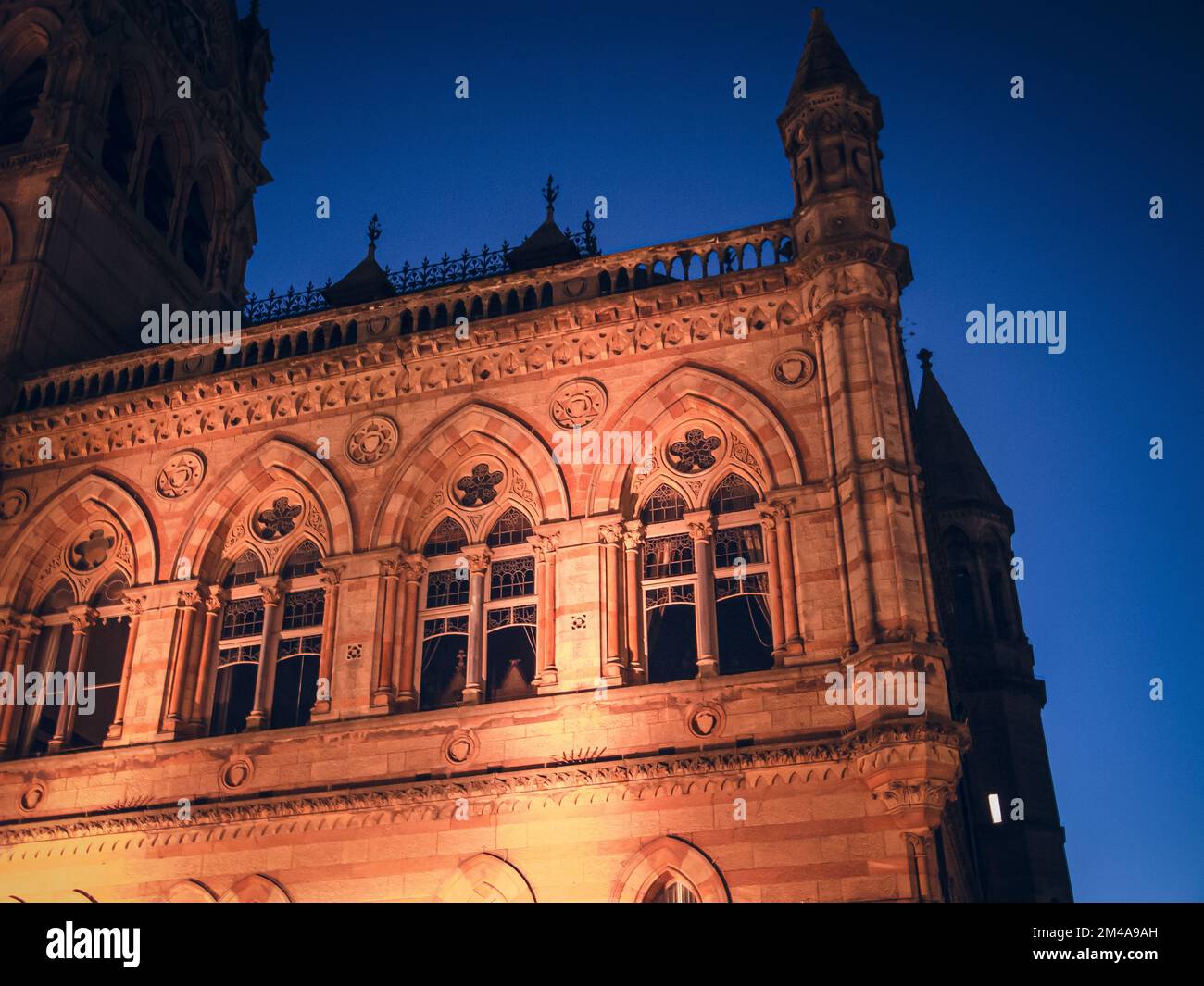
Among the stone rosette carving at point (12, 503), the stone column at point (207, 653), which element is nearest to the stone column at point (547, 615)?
the stone column at point (207, 653)

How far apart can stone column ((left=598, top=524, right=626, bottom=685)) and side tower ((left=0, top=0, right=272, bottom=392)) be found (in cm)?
1308

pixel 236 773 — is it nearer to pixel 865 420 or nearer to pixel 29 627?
pixel 29 627

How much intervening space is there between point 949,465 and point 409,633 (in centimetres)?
1379

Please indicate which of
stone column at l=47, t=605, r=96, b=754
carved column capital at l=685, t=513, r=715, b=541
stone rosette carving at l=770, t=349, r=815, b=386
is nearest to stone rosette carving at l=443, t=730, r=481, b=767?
carved column capital at l=685, t=513, r=715, b=541

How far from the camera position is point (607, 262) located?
22.2 metres

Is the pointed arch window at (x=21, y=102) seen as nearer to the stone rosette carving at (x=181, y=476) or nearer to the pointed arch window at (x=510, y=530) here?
the stone rosette carving at (x=181, y=476)

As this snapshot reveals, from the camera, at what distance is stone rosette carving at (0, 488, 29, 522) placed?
2408cm

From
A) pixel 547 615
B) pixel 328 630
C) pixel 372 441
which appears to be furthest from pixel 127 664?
pixel 547 615

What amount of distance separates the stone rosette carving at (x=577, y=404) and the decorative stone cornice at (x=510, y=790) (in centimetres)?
564

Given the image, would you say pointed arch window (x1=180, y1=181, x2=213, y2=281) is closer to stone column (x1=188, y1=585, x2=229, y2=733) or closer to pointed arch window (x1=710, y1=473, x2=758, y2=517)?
stone column (x1=188, y1=585, x2=229, y2=733)

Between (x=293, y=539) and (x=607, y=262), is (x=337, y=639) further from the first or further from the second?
(x=607, y=262)

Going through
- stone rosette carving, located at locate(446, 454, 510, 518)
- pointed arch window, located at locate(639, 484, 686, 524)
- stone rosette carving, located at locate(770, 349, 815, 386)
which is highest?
stone rosette carving, located at locate(770, 349, 815, 386)

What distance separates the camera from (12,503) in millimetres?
24219

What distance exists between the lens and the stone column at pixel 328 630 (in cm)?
2020
